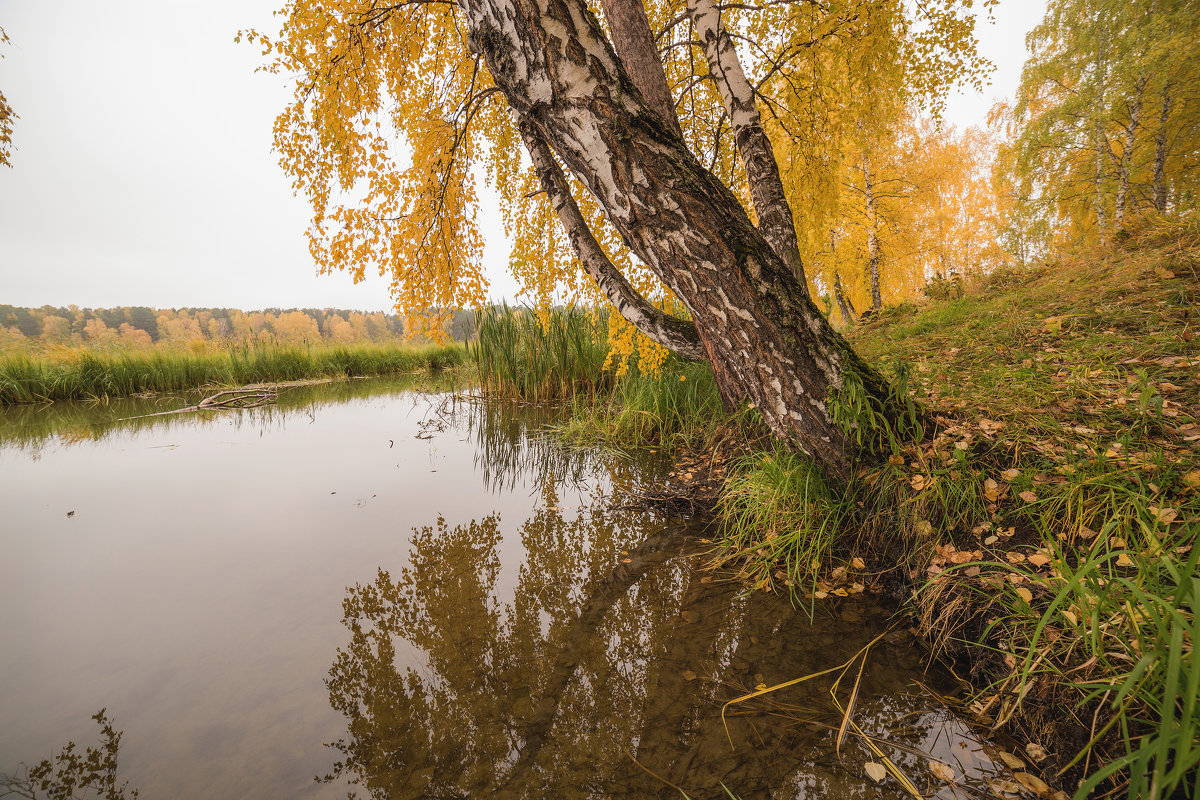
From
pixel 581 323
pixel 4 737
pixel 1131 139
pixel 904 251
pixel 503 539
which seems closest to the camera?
pixel 4 737

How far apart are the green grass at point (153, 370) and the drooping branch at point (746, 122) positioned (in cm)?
1022

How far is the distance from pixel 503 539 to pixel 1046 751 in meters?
2.21

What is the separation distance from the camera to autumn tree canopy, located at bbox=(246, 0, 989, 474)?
175 cm

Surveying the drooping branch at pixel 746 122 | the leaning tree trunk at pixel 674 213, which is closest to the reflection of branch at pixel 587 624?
the leaning tree trunk at pixel 674 213

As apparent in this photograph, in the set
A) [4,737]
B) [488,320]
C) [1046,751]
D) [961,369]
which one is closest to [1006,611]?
[1046,751]

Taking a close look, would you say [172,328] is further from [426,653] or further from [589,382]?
[426,653]

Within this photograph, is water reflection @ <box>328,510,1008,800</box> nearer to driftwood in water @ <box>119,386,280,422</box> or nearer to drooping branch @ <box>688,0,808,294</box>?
drooping branch @ <box>688,0,808,294</box>

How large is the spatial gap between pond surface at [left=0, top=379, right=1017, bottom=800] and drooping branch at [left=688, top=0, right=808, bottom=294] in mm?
2197

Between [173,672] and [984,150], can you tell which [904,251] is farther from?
[173,672]

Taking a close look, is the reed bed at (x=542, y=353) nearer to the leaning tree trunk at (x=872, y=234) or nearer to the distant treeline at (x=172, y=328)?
the distant treeline at (x=172, y=328)

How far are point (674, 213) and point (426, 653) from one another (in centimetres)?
197

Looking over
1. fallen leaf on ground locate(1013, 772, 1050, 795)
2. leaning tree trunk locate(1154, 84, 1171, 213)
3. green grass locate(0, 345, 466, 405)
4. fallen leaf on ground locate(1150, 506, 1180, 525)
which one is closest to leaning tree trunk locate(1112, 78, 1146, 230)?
leaning tree trunk locate(1154, 84, 1171, 213)

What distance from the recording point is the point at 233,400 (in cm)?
723

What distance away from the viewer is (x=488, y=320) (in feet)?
21.4
